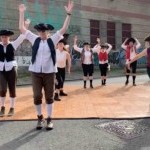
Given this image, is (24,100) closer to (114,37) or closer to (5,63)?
(5,63)

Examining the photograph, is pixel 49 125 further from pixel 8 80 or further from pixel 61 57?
pixel 61 57

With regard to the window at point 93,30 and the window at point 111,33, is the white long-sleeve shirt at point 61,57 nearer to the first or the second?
the window at point 93,30

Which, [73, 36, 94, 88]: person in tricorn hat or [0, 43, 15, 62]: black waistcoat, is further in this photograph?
[73, 36, 94, 88]: person in tricorn hat

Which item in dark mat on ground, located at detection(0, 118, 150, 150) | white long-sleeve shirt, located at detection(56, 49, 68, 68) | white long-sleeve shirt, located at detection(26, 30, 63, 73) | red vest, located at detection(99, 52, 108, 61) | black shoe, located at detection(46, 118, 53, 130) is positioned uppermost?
white long-sleeve shirt, located at detection(26, 30, 63, 73)

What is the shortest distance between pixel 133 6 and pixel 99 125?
93.6 feet

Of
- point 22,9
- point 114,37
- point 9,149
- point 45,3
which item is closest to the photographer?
point 9,149

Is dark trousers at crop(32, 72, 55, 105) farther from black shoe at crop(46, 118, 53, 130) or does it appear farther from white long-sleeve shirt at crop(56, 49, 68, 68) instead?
white long-sleeve shirt at crop(56, 49, 68, 68)

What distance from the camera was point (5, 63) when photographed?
939 centimetres

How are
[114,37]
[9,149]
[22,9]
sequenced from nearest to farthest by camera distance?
[9,149], [22,9], [114,37]

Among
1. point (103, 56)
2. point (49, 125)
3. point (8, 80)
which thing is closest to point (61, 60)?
point (8, 80)

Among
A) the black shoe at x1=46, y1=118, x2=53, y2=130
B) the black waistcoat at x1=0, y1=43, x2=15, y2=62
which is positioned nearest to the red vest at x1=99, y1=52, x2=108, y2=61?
the black waistcoat at x1=0, y1=43, x2=15, y2=62

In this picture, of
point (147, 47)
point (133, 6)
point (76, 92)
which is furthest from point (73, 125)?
point (133, 6)

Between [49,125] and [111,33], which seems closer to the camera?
[49,125]

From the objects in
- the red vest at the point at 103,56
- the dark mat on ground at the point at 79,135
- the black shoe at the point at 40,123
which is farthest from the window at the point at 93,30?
the black shoe at the point at 40,123
